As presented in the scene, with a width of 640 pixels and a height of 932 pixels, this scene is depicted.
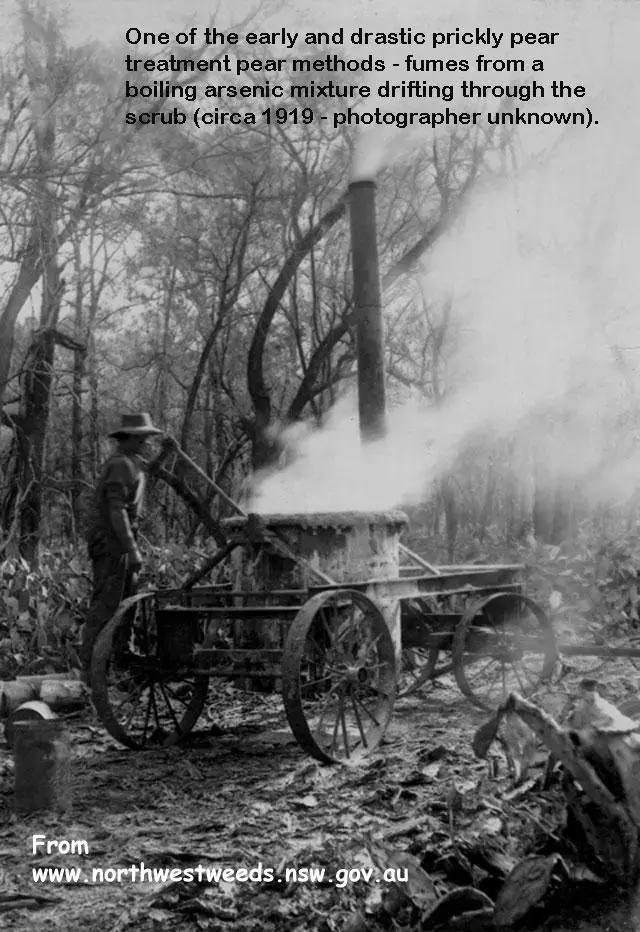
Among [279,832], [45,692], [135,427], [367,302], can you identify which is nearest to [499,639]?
[279,832]

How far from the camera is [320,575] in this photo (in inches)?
259

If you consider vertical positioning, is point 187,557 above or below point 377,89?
below

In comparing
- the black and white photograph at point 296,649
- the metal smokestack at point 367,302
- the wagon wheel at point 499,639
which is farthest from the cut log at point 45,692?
the metal smokestack at point 367,302

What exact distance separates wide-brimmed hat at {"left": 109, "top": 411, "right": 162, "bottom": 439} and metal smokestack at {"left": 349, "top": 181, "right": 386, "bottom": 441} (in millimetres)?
3396

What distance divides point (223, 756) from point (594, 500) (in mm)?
37715

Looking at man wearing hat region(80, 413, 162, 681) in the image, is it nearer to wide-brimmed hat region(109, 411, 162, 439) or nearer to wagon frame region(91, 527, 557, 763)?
wide-brimmed hat region(109, 411, 162, 439)

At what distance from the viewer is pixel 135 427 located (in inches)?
332

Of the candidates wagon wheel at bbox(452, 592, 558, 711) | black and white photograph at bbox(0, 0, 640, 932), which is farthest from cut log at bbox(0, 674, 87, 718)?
wagon wheel at bbox(452, 592, 558, 711)

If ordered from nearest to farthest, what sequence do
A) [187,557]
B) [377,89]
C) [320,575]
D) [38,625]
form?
[320,575]
[38,625]
[187,557]
[377,89]

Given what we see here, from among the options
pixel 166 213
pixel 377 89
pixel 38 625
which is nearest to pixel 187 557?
pixel 38 625

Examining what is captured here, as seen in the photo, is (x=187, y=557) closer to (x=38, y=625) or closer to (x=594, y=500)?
(x=38, y=625)

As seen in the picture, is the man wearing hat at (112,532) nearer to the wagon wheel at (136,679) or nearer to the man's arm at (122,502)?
the man's arm at (122,502)

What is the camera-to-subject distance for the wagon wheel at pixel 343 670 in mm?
5754

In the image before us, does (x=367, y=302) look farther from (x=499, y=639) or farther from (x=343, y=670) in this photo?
(x=343, y=670)
